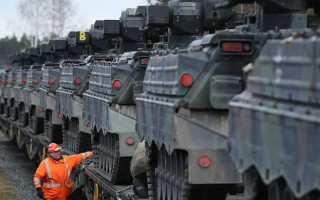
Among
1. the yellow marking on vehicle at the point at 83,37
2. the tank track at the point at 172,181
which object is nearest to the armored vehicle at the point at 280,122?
the tank track at the point at 172,181

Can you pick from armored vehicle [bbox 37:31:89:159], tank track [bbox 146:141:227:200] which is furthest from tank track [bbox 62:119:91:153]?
tank track [bbox 146:141:227:200]

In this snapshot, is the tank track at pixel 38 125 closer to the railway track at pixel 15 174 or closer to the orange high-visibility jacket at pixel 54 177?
the railway track at pixel 15 174

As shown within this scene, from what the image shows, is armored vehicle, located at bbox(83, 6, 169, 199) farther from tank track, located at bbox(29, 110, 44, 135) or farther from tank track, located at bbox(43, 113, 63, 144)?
tank track, located at bbox(29, 110, 44, 135)

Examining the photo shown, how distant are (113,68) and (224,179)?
4649 mm

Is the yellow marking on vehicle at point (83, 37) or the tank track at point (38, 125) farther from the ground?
the yellow marking on vehicle at point (83, 37)

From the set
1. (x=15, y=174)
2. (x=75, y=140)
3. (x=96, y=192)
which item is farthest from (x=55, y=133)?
(x=96, y=192)

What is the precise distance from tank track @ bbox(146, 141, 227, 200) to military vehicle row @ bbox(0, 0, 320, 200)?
0.05 ft

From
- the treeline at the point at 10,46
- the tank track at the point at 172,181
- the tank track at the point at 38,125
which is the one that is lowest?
the treeline at the point at 10,46

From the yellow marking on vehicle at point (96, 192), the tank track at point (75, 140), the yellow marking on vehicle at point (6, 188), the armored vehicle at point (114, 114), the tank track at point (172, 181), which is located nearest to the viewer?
the tank track at point (172, 181)

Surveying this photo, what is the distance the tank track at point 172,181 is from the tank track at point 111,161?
2107mm

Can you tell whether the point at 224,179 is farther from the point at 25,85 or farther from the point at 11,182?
the point at 25,85

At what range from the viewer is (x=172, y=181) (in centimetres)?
1052

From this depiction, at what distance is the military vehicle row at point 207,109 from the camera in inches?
248

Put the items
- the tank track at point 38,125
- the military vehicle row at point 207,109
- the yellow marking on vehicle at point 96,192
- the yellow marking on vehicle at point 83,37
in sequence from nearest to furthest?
the military vehicle row at point 207,109, the yellow marking on vehicle at point 96,192, the tank track at point 38,125, the yellow marking on vehicle at point 83,37
